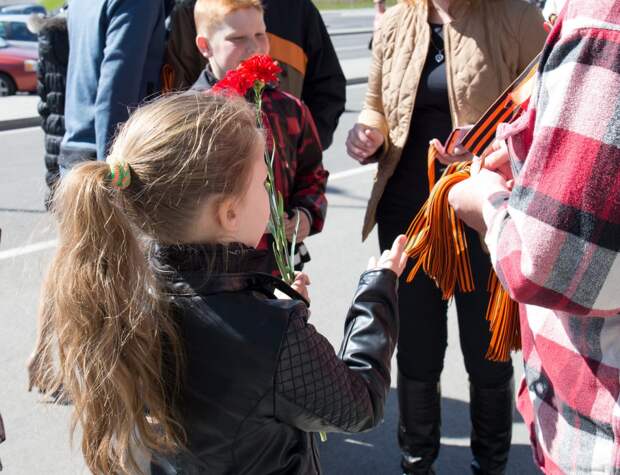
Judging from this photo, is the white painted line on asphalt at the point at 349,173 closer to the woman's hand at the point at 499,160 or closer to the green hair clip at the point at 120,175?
the woman's hand at the point at 499,160

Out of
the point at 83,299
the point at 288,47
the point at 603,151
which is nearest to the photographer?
the point at 603,151

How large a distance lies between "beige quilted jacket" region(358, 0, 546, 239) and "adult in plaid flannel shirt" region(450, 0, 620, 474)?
974mm

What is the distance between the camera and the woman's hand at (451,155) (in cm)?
209

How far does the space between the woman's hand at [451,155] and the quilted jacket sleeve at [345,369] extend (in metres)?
0.49

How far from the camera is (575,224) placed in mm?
1198

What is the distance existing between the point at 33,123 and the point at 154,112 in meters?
9.50

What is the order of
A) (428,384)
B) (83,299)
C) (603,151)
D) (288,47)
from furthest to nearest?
(288,47) < (428,384) < (83,299) < (603,151)

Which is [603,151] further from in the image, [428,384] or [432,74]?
[428,384]

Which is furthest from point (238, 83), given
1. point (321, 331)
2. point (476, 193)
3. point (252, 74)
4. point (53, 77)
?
point (321, 331)

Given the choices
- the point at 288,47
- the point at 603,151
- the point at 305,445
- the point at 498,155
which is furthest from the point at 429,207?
the point at 288,47

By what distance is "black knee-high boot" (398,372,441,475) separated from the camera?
107 inches

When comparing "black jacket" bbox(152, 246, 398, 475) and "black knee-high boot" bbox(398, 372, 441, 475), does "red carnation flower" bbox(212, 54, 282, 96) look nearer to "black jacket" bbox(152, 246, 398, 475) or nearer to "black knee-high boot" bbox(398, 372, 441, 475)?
"black jacket" bbox(152, 246, 398, 475)

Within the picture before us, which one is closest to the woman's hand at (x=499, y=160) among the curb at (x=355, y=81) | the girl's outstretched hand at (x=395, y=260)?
the girl's outstretched hand at (x=395, y=260)

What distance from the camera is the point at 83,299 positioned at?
146 cm
